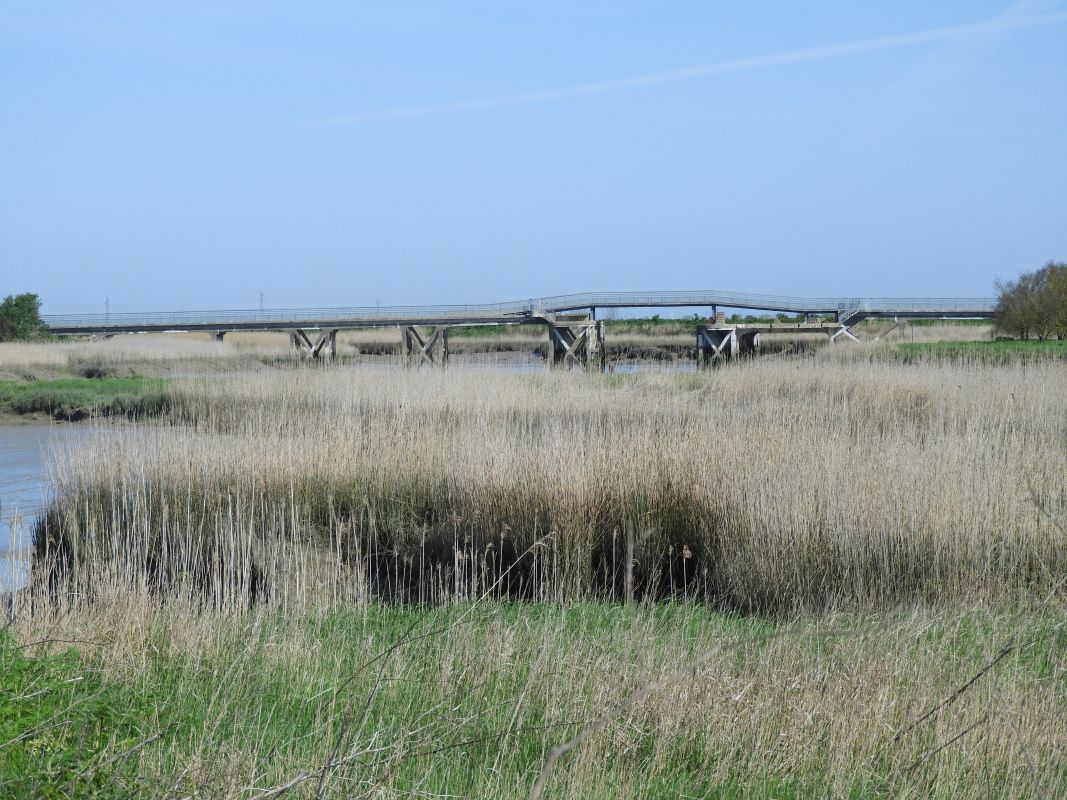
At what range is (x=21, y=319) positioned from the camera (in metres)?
48.0

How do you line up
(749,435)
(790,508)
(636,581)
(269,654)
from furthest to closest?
(749,435) → (636,581) → (790,508) → (269,654)

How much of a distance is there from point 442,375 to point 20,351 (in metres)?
19.8

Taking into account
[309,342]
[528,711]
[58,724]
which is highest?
[309,342]

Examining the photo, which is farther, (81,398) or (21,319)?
(21,319)

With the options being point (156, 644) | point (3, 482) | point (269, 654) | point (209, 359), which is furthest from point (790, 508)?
point (209, 359)

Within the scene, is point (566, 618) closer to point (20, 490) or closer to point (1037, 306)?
point (20, 490)

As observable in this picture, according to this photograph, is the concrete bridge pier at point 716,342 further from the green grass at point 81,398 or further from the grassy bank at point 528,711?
the grassy bank at point 528,711

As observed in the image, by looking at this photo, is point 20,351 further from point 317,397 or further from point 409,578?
point 409,578

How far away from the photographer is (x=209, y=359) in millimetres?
35000

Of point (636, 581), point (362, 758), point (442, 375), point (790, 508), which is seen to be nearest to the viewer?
point (362, 758)

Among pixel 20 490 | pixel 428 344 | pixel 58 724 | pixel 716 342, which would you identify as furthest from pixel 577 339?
pixel 58 724

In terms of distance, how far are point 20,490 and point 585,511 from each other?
8472 millimetres

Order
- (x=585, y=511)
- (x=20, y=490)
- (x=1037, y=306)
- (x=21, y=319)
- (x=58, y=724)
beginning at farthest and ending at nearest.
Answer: (x=21, y=319)
(x=1037, y=306)
(x=20, y=490)
(x=585, y=511)
(x=58, y=724)

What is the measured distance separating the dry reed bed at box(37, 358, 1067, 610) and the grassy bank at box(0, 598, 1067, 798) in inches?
30.5
